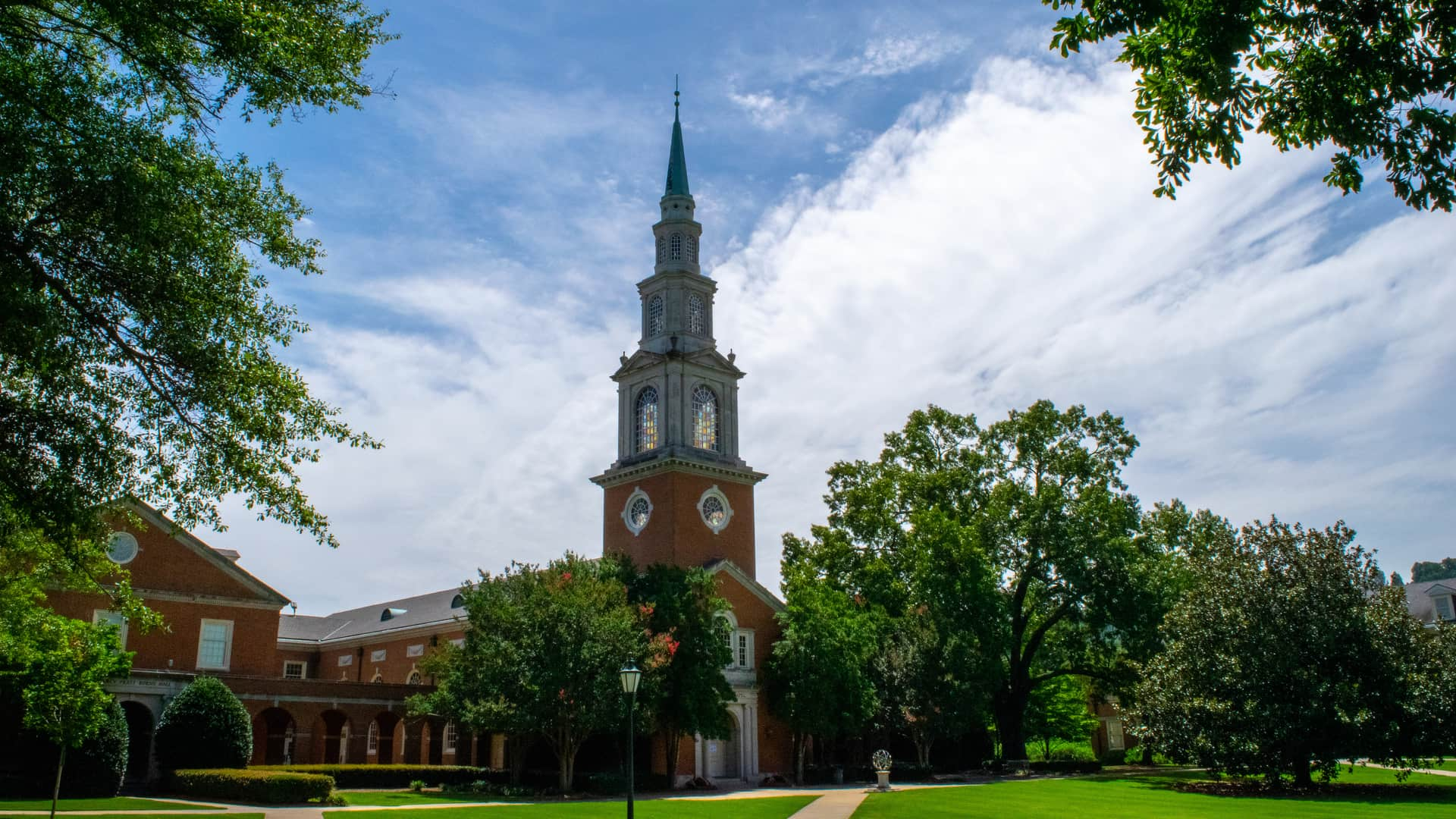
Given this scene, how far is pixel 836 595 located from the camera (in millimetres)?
43469

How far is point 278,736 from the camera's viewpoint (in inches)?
1667

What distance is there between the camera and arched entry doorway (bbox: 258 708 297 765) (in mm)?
39906

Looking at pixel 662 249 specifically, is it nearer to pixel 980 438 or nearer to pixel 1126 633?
pixel 980 438

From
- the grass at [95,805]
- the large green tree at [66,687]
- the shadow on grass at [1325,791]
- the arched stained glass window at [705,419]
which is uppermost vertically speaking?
the arched stained glass window at [705,419]

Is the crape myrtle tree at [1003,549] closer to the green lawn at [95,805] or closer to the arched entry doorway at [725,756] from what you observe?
the arched entry doorway at [725,756]

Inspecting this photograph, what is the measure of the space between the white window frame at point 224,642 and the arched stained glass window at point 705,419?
63.8 feet

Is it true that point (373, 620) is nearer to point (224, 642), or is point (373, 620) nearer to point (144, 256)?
point (224, 642)

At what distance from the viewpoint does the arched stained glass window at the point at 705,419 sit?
155 feet

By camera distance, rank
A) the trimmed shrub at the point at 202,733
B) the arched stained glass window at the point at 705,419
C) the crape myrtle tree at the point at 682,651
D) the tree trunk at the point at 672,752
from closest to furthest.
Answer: the trimmed shrub at the point at 202,733 → the crape myrtle tree at the point at 682,651 → the tree trunk at the point at 672,752 → the arched stained glass window at the point at 705,419

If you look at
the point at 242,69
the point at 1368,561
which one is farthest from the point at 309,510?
the point at 1368,561

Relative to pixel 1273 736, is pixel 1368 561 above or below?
above

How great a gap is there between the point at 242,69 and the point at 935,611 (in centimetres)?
3556

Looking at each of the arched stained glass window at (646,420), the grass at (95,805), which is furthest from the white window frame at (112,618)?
the arched stained glass window at (646,420)

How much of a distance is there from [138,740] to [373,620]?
23.7 metres
